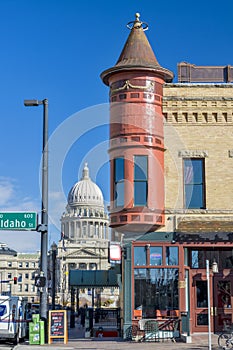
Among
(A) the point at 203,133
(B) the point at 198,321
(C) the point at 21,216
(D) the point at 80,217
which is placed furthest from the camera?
(D) the point at 80,217

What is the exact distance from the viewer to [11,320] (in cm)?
2406

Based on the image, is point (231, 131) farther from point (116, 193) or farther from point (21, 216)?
point (21, 216)

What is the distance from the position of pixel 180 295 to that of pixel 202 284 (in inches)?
48.5

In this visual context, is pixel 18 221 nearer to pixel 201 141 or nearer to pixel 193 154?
pixel 193 154

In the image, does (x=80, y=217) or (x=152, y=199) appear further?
(x=80, y=217)

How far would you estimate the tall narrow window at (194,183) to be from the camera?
26172 mm

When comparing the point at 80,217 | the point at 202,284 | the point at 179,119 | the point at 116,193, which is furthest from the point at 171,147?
the point at 80,217

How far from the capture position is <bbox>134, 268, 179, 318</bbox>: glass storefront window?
2470cm

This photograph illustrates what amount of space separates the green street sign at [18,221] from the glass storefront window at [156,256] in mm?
5055

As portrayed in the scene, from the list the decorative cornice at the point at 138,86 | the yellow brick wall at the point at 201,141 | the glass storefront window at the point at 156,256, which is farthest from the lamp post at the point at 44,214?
the yellow brick wall at the point at 201,141

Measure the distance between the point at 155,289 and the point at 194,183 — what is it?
4948 millimetres

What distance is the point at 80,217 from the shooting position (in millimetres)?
136750

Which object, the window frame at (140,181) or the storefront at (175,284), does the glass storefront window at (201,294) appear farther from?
the window frame at (140,181)

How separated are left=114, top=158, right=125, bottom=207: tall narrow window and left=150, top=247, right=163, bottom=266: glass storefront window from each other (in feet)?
8.15
